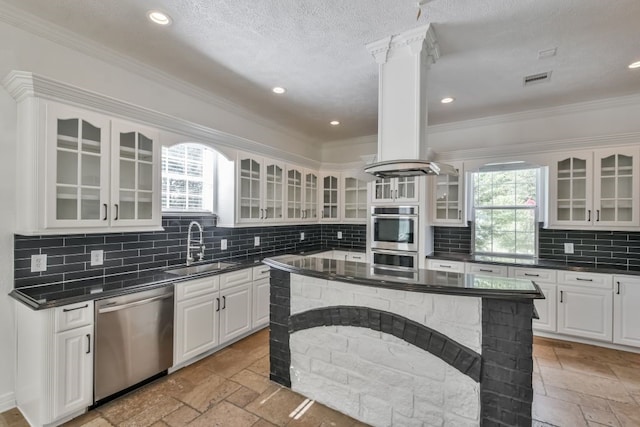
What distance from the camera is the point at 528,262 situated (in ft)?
12.1

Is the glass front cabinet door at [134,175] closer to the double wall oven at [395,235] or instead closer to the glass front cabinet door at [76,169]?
the glass front cabinet door at [76,169]

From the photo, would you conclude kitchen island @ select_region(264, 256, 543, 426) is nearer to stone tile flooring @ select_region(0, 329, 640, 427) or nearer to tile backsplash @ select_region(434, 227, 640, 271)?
stone tile flooring @ select_region(0, 329, 640, 427)

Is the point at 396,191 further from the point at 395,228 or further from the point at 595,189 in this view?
the point at 595,189

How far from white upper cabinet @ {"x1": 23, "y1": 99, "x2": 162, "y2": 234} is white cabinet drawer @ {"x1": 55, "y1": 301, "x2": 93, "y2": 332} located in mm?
577

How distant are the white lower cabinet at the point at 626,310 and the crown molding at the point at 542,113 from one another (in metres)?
2.06

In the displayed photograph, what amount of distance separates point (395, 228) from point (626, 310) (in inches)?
104

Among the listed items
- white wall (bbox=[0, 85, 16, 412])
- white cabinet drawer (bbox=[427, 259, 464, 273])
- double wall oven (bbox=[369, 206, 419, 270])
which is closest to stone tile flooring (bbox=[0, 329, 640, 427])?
white wall (bbox=[0, 85, 16, 412])

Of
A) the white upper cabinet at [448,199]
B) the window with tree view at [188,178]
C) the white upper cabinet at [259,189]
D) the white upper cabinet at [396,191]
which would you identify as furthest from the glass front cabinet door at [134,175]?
the white upper cabinet at [448,199]

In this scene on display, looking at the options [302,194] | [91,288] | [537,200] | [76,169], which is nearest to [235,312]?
[91,288]

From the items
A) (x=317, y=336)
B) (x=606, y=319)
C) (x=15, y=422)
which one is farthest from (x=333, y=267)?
(x=606, y=319)

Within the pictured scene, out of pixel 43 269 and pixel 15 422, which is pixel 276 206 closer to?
pixel 43 269

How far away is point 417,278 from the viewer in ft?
6.34

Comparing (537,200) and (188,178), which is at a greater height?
(188,178)

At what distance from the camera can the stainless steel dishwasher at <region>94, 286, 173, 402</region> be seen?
2.21 m
